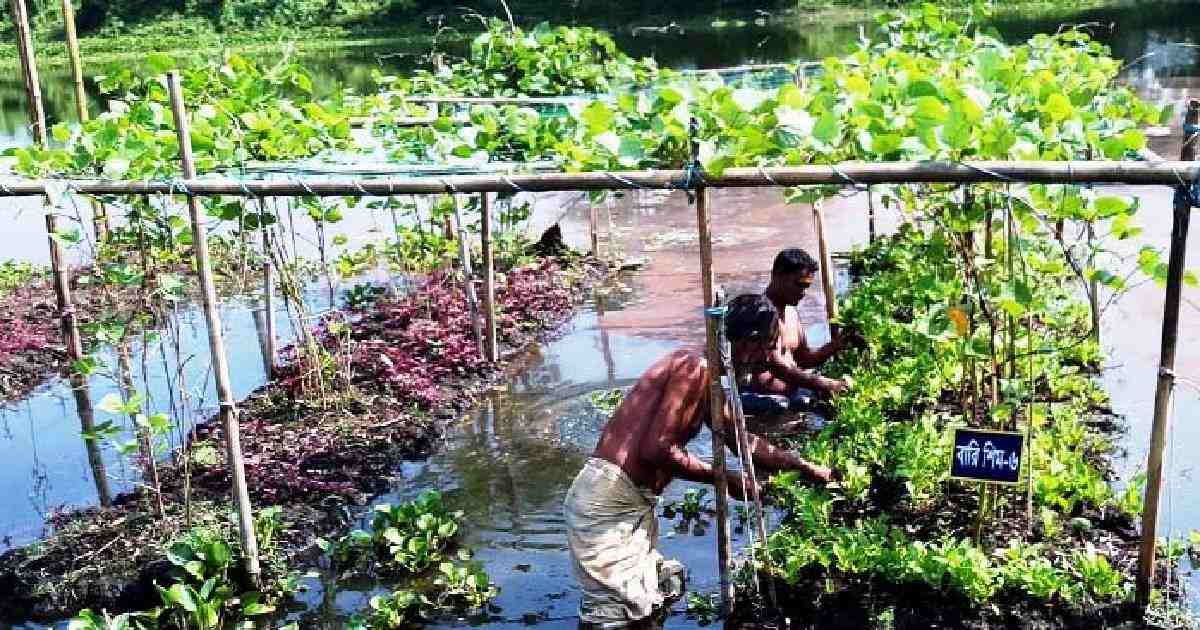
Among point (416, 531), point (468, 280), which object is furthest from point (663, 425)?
point (468, 280)

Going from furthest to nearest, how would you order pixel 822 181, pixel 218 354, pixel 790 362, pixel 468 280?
pixel 468 280 → pixel 790 362 → pixel 218 354 → pixel 822 181

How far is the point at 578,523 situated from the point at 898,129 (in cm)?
199

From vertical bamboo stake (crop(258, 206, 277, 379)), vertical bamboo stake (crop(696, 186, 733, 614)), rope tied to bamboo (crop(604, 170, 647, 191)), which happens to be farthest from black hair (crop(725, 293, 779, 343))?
vertical bamboo stake (crop(258, 206, 277, 379))

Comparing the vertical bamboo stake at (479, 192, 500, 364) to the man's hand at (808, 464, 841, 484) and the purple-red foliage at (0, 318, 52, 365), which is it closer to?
the man's hand at (808, 464, 841, 484)

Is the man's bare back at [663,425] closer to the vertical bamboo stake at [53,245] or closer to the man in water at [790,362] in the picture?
the man in water at [790,362]

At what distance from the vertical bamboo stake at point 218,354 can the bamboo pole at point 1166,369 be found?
3803 millimetres

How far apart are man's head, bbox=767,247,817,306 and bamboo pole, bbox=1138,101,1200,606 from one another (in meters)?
2.47

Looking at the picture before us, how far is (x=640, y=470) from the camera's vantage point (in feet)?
15.3

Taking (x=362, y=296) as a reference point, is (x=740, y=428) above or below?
above

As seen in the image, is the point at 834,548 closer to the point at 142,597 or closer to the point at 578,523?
the point at 578,523

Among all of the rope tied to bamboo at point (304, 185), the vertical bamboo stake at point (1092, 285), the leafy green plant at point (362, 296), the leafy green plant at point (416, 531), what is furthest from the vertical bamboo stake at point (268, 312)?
the vertical bamboo stake at point (1092, 285)

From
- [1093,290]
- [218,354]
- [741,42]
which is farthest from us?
[741,42]

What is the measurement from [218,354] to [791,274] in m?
3.11

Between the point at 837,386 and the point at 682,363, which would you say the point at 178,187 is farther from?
the point at 837,386
